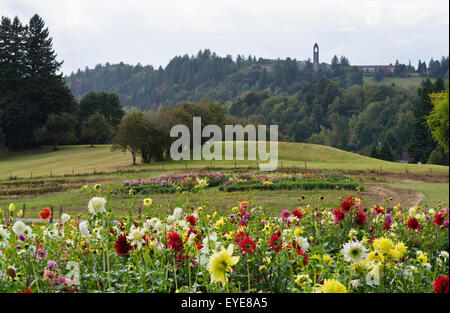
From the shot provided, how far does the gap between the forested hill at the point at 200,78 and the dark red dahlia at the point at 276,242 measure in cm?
1398

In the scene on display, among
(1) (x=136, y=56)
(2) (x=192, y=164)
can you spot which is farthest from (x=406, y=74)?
(1) (x=136, y=56)

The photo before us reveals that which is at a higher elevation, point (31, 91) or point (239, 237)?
point (31, 91)

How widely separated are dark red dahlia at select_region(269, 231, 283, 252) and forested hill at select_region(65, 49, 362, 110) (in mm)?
13982

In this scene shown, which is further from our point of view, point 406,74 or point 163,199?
point 406,74

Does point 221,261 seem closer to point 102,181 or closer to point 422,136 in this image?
point 102,181

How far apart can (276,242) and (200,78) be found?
42.6 metres

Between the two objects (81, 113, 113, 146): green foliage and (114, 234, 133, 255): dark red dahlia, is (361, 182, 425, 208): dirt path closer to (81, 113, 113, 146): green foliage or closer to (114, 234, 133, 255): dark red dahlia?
(114, 234, 133, 255): dark red dahlia

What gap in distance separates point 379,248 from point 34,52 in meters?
11.2

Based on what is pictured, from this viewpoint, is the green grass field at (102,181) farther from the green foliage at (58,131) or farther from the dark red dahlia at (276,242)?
the dark red dahlia at (276,242)

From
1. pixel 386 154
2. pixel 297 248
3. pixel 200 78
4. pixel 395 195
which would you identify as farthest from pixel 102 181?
pixel 200 78

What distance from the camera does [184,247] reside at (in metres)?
2.27

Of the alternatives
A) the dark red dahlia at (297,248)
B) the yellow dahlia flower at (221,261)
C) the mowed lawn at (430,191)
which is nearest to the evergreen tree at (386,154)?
the mowed lawn at (430,191)

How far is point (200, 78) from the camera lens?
44.1 m
